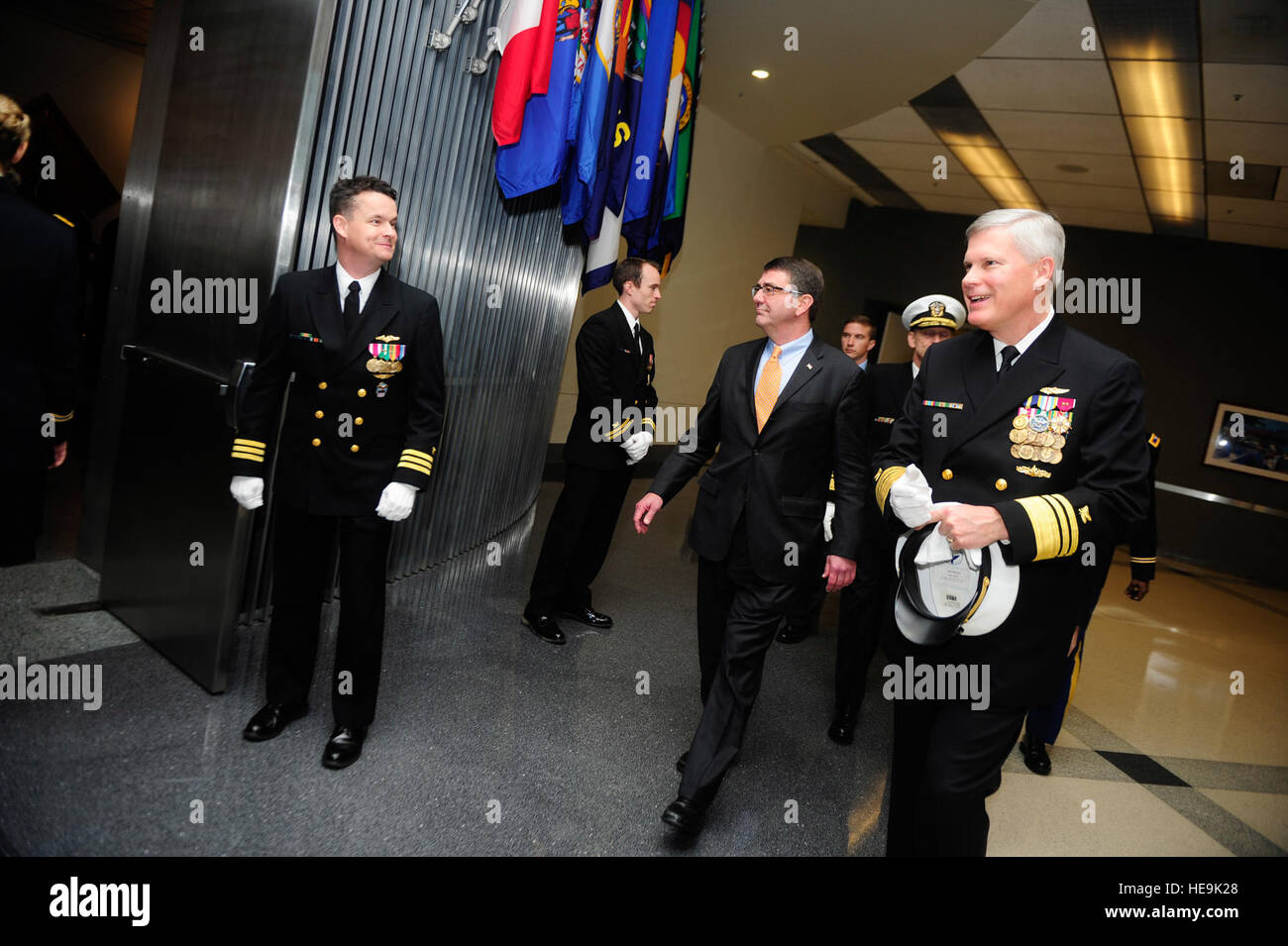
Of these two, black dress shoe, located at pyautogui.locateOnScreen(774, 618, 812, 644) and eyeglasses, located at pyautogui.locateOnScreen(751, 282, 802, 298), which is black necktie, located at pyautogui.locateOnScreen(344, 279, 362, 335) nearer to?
eyeglasses, located at pyautogui.locateOnScreen(751, 282, 802, 298)

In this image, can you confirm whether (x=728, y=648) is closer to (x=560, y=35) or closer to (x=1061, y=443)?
(x=1061, y=443)

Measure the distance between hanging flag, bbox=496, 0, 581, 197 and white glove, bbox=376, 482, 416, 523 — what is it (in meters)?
1.88

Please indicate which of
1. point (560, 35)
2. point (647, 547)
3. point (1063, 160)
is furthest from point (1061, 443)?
point (1063, 160)

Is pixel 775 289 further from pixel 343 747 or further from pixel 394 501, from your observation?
pixel 343 747

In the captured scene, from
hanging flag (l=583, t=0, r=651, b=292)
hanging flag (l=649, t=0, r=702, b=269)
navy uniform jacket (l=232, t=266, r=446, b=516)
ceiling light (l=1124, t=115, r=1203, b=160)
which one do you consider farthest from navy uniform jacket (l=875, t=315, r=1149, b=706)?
ceiling light (l=1124, t=115, r=1203, b=160)

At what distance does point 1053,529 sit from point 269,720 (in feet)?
6.84

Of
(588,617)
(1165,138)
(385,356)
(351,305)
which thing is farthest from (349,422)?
(1165,138)

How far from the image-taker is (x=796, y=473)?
238cm

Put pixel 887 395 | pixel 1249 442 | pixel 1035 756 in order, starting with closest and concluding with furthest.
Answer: pixel 1035 756 → pixel 887 395 → pixel 1249 442

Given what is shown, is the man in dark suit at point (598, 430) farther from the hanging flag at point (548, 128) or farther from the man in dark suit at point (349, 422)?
the man in dark suit at point (349, 422)

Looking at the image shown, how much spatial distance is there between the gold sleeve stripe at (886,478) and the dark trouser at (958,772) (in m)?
0.45

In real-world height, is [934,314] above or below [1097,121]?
below

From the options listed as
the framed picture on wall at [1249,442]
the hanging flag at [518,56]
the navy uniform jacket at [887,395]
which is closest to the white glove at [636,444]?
the navy uniform jacket at [887,395]

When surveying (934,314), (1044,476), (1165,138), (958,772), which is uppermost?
(1165,138)
